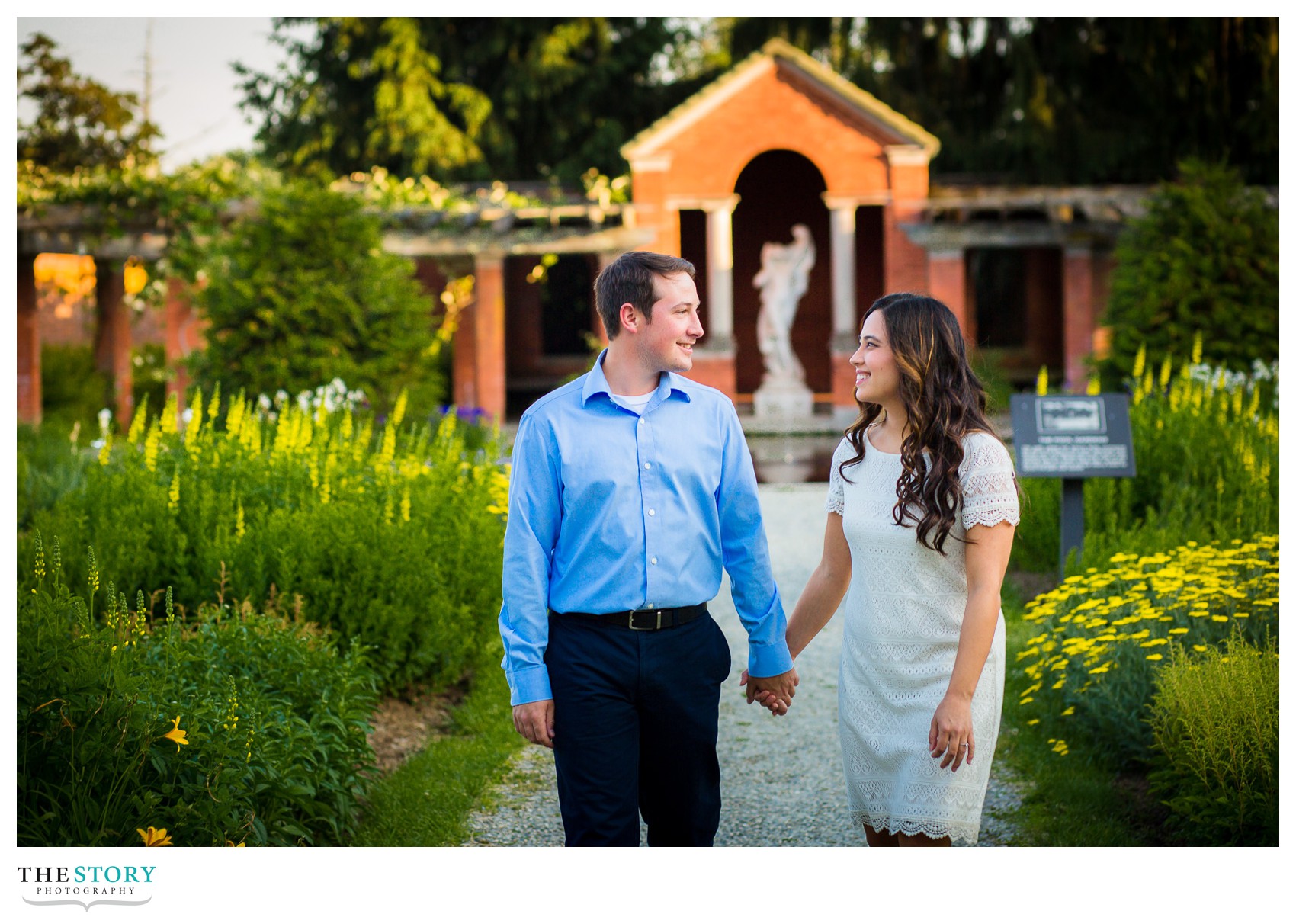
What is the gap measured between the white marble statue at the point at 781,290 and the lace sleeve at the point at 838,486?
45.0ft

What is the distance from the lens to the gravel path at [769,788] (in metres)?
4.30

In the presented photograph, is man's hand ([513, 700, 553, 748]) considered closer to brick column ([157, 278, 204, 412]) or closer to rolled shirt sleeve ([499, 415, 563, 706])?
rolled shirt sleeve ([499, 415, 563, 706])

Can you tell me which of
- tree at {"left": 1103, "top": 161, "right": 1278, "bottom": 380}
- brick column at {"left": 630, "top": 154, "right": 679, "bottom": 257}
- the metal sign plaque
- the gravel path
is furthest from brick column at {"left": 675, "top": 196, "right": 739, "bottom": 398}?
the gravel path

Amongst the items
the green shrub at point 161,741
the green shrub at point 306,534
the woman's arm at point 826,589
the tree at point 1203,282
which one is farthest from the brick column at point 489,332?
the woman's arm at point 826,589

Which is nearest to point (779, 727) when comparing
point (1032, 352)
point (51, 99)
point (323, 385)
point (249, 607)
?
point (249, 607)

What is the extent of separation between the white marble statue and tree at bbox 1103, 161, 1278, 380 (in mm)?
5488

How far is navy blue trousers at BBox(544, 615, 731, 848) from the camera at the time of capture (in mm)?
2877

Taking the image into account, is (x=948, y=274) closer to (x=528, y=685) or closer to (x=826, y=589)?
(x=826, y=589)

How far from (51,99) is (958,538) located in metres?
14.4

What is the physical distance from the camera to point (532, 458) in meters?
2.92

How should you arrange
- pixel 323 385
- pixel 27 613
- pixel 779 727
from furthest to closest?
pixel 323 385 → pixel 779 727 → pixel 27 613

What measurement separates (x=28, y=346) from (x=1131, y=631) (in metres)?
14.3

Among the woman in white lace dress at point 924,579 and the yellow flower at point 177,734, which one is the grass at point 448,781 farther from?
the woman in white lace dress at point 924,579
